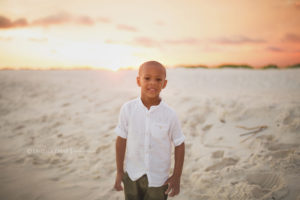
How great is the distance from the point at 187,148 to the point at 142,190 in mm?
2082

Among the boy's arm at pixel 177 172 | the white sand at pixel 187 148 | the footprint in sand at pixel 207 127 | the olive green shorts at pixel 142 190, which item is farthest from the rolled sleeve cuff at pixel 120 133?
the footprint in sand at pixel 207 127

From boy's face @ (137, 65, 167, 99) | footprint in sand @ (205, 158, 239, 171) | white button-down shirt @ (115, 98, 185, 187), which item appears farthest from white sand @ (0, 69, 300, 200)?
boy's face @ (137, 65, 167, 99)

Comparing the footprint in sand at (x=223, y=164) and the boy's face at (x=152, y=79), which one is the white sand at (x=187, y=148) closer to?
the footprint in sand at (x=223, y=164)

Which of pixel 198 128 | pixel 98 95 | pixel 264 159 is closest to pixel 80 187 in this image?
pixel 198 128

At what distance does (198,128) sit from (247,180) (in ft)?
5.32

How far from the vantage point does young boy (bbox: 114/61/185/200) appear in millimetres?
1615

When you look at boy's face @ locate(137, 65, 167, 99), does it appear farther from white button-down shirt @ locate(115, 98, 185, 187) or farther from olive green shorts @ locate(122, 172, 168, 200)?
olive green shorts @ locate(122, 172, 168, 200)

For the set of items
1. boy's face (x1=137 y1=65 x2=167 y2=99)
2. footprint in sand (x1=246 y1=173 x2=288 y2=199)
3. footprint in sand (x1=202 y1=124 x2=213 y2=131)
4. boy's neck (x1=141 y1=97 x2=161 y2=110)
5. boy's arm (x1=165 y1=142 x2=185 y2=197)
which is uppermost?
boy's face (x1=137 y1=65 x2=167 y2=99)

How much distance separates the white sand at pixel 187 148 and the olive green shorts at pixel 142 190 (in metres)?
1.14

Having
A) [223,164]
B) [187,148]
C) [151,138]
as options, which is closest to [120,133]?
[151,138]

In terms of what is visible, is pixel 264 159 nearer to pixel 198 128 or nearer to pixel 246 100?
pixel 198 128

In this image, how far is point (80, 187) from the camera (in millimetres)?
2936

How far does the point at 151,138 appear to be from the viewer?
1645 mm

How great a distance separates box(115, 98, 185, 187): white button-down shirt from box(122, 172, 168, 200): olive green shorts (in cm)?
6
